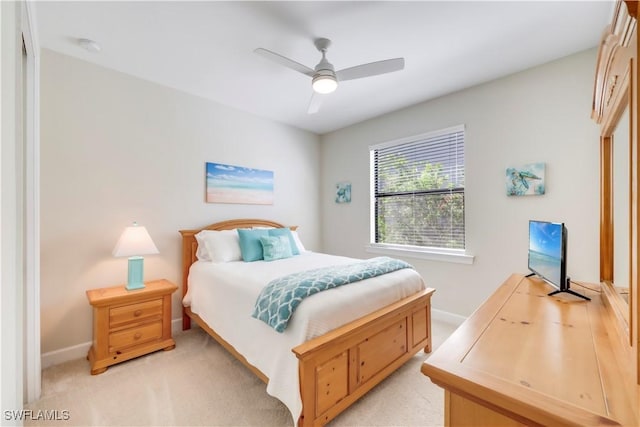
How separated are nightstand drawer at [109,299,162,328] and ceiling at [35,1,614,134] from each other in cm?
216

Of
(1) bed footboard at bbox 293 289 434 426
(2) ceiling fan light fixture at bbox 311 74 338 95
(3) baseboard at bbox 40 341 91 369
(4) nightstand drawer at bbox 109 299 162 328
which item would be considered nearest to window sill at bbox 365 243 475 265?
(1) bed footboard at bbox 293 289 434 426

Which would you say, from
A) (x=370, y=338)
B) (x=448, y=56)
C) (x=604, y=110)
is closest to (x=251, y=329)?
(x=370, y=338)

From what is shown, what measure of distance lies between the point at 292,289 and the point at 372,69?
171cm

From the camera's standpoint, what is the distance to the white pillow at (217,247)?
284 centimetres

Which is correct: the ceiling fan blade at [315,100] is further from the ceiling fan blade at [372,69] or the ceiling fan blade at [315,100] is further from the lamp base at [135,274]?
the lamp base at [135,274]

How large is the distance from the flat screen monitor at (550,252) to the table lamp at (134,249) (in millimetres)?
2874

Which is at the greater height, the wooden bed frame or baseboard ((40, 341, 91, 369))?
the wooden bed frame

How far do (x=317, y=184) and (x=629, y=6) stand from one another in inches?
157

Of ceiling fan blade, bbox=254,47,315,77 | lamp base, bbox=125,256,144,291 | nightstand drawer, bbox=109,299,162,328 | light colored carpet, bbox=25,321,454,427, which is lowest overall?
light colored carpet, bbox=25,321,454,427

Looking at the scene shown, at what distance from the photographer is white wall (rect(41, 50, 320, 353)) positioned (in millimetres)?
2295

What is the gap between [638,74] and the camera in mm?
628

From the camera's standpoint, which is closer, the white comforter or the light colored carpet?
the white comforter

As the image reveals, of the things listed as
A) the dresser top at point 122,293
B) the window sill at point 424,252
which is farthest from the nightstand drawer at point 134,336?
the window sill at point 424,252

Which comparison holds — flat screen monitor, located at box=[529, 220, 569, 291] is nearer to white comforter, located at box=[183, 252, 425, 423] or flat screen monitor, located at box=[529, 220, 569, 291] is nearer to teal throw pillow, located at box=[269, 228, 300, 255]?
white comforter, located at box=[183, 252, 425, 423]
